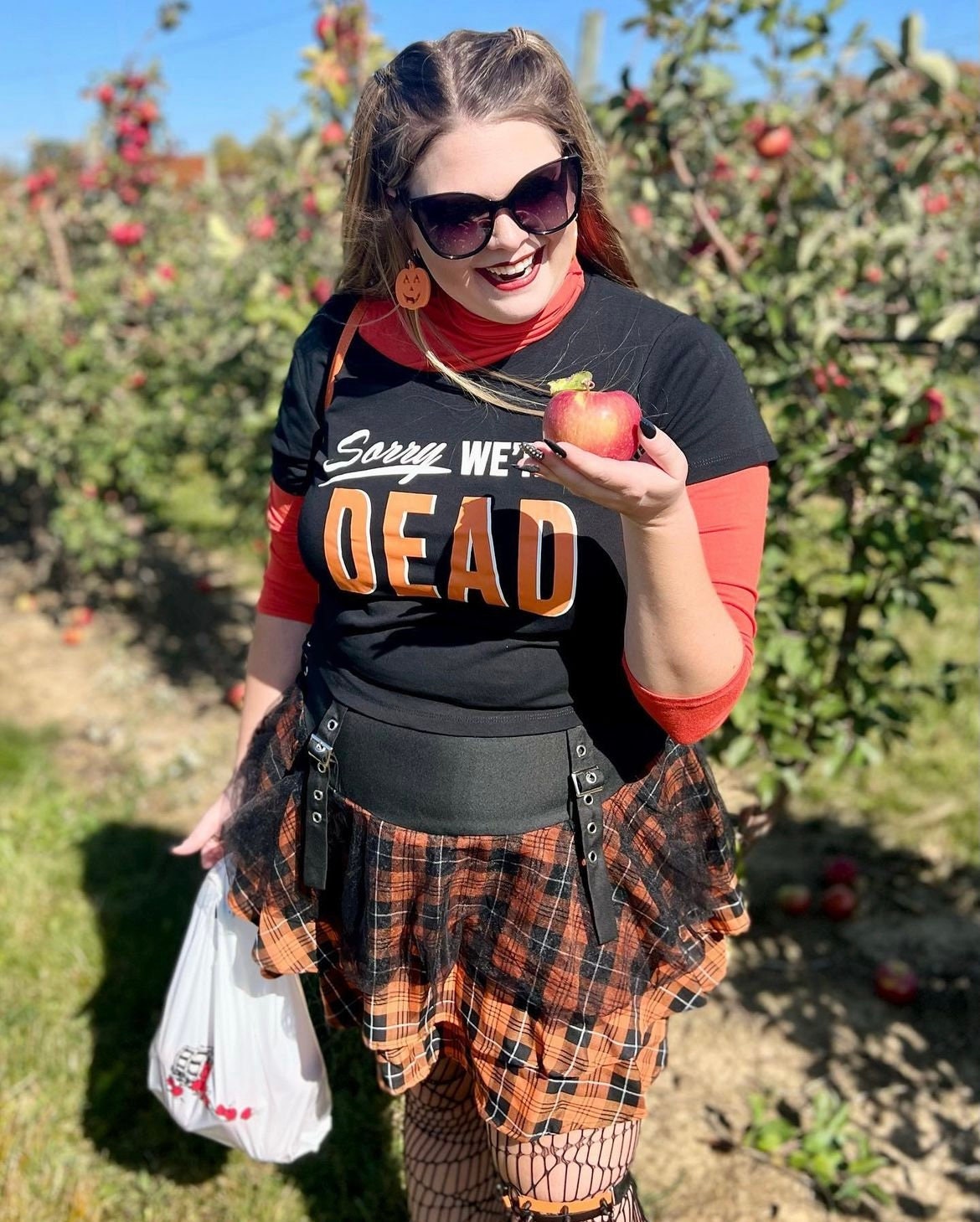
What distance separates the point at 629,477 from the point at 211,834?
1045 mm

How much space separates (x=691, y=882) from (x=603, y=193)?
0.89 meters

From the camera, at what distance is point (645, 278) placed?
2537mm

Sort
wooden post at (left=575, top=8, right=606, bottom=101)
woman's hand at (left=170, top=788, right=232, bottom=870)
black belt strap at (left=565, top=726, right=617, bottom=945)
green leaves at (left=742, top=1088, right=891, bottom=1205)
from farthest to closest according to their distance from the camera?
1. wooden post at (left=575, top=8, right=606, bottom=101)
2. green leaves at (left=742, top=1088, right=891, bottom=1205)
3. woman's hand at (left=170, top=788, right=232, bottom=870)
4. black belt strap at (left=565, top=726, right=617, bottom=945)

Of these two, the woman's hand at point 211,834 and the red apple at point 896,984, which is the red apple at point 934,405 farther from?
the woman's hand at point 211,834

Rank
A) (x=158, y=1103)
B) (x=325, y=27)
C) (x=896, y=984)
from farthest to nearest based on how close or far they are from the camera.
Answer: (x=325, y=27) → (x=896, y=984) → (x=158, y=1103)

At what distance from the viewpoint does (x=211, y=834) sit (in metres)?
1.72

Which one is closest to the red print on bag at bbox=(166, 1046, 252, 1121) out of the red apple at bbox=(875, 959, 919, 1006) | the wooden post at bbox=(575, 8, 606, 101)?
the red apple at bbox=(875, 959, 919, 1006)

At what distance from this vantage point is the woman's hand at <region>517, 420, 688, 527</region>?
0.97 meters

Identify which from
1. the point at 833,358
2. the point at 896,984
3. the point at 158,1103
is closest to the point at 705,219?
the point at 833,358

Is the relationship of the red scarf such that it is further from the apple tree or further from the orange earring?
the apple tree

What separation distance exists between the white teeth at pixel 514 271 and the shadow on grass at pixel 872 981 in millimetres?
1859

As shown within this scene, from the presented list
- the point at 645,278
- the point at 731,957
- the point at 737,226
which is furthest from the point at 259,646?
the point at 737,226

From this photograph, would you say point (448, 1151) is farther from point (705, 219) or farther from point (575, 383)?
point (705, 219)

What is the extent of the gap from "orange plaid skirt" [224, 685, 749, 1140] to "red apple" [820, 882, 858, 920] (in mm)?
1568
